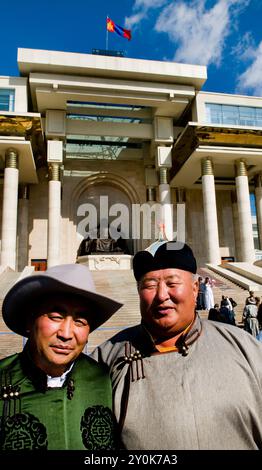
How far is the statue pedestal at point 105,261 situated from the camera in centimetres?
2150

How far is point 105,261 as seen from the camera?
2167 centimetres

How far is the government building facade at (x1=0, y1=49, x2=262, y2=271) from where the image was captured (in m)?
19.8

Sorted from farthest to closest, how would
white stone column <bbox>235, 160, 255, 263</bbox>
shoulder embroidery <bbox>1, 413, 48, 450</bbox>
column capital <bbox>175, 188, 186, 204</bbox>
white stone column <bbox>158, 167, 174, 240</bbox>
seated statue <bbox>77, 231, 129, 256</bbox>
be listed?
column capital <bbox>175, 188, 186, 204</bbox>
seated statue <bbox>77, 231, 129, 256</bbox>
white stone column <bbox>158, 167, 174, 240</bbox>
white stone column <bbox>235, 160, 255, 263</bbox>
shoulder embroidery <bbox>1, 413, 48, 450</bbox>

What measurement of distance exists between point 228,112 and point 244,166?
163 inches

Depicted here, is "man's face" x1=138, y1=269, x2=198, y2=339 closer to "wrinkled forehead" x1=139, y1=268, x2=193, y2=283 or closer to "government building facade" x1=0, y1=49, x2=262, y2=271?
"wrinkled forehead" x1=139, y1=268, x2=193, y2=283

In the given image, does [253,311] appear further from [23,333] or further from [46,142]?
[46,142]

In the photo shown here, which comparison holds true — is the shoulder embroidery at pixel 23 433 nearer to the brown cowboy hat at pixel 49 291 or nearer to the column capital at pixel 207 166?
the brown cowboy hat at pixel 49 291

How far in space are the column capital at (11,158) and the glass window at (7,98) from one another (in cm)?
292

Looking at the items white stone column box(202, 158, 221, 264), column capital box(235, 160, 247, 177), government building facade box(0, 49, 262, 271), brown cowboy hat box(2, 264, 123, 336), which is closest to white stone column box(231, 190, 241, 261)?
government building facade box(0, 49, 262, 271)

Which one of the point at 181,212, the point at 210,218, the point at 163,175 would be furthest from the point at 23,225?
the point at 210,218

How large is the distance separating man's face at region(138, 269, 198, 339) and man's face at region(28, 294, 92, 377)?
377 millimetres

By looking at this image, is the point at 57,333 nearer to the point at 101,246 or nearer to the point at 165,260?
the point at 165,260

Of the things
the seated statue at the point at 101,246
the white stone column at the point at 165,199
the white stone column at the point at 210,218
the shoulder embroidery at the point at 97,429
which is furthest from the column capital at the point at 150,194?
the shoulder embroidery at the point at 97,429
